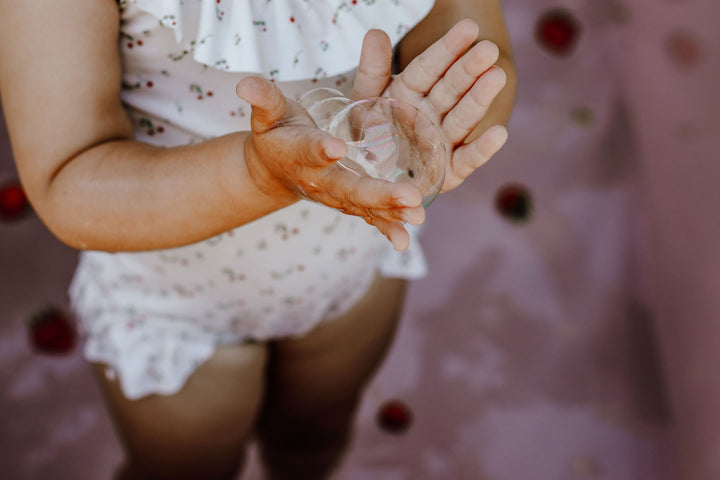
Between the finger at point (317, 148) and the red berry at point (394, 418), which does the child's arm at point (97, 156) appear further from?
the red berry at point (394, 418)

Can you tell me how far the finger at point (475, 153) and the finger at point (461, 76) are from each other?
0.04m

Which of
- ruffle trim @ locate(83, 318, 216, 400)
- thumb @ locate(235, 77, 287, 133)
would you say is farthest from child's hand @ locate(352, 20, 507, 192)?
ruffle trim @ locate(83, 318, 216, 400)

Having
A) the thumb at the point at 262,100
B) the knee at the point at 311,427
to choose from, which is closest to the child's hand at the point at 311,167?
the thumb at the point at 262,100

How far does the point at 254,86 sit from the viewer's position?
0.36 metres

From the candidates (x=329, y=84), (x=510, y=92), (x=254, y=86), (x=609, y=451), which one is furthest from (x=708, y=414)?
(x=254, y=86)

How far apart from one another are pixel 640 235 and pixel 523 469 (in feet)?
1.75

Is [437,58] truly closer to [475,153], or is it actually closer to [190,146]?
[475,153]

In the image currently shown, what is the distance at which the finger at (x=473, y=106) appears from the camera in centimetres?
43

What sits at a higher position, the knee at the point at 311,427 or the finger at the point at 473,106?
A: the finger at the point at 473,106

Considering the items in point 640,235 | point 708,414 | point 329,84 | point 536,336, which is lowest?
point 536,336

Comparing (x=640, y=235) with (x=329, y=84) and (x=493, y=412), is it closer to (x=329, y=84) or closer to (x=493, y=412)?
(x=493, y=412)

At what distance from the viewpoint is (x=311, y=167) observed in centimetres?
38

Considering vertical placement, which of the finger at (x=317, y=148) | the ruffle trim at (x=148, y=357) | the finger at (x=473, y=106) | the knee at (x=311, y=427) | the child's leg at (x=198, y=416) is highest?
the finger at (x=473, y=106)

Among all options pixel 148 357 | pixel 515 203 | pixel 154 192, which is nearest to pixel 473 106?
pixel 154 192
